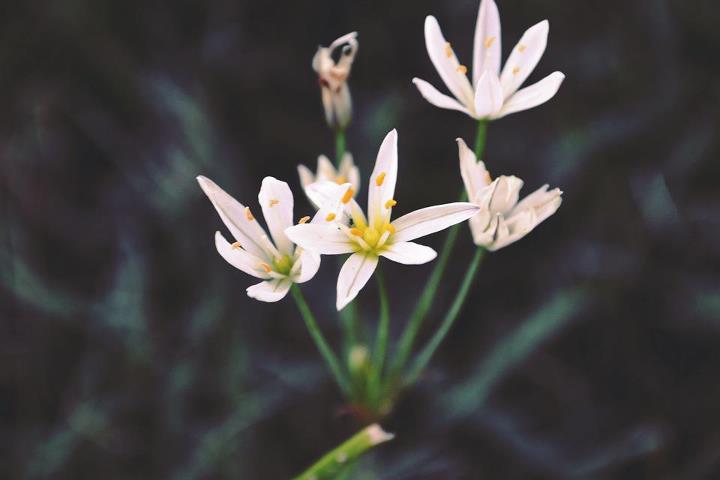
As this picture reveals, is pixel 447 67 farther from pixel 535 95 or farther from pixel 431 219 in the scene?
pixel 431 219

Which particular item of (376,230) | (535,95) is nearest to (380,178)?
(376,230)

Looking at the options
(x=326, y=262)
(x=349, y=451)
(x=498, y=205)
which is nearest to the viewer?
(x=349, y=451)

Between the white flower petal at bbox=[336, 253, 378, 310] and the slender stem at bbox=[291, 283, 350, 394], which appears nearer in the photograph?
the white flower petal at bbox=[336, 253, 378, 310]

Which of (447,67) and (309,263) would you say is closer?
(309,263)

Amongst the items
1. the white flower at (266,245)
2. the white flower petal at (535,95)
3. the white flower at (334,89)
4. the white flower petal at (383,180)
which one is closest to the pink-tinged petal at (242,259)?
the white flower at (266,245)

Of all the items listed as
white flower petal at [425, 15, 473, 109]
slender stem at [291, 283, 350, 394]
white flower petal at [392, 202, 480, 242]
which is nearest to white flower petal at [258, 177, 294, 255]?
slender stem at [291, 283, 350, 394]

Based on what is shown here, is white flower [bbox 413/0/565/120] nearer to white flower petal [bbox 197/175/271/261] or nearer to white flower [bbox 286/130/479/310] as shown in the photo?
white flower [bbox 286/130/479/310]

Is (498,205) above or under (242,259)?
under
